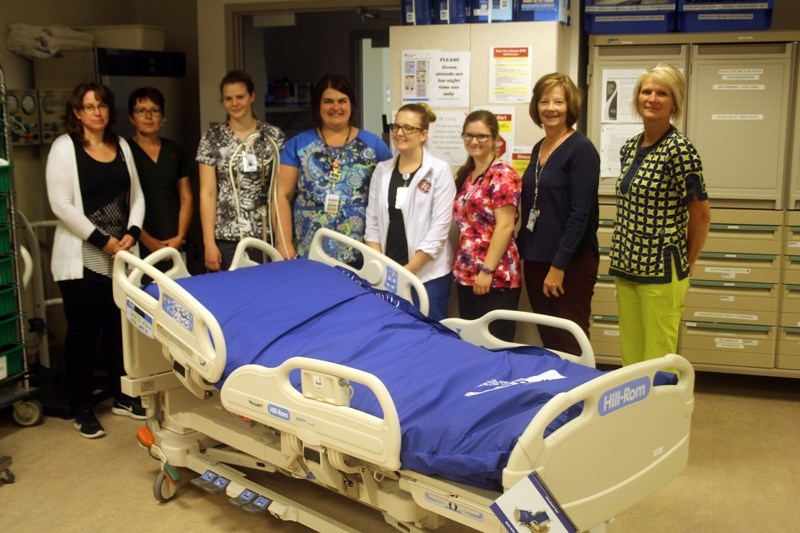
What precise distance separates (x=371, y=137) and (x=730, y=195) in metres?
1.85

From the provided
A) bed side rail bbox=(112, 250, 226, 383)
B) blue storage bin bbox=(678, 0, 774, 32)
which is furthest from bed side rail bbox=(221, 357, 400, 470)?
blue storage bin bbox=(678, 0, 774, 32)

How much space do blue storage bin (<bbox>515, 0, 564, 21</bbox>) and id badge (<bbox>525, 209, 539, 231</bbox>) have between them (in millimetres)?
1012

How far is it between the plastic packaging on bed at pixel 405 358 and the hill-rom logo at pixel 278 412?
11 cm

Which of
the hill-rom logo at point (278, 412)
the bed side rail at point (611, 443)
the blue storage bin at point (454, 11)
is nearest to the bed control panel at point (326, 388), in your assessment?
the hill-rom logo at point (278, 412)

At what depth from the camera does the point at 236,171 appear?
166 inches

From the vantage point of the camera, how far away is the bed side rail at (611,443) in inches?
83.4

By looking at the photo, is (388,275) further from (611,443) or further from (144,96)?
(144,96)

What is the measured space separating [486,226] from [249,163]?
1.19m

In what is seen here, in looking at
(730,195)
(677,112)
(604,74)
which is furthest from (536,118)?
(730,195)

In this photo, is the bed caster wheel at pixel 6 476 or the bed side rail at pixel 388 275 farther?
the bed caster wheel at pixel 6 476

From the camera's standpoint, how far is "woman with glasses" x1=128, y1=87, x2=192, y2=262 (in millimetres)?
4426

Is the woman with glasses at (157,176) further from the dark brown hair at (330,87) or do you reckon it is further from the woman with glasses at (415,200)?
the woman with glasses at (415,200)

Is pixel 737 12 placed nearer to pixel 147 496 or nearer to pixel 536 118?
pixel 536 118

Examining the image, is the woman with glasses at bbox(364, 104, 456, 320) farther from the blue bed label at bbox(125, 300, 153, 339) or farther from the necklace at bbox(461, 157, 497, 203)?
the blue bed label at bbox(125, 300, 153, 339)
